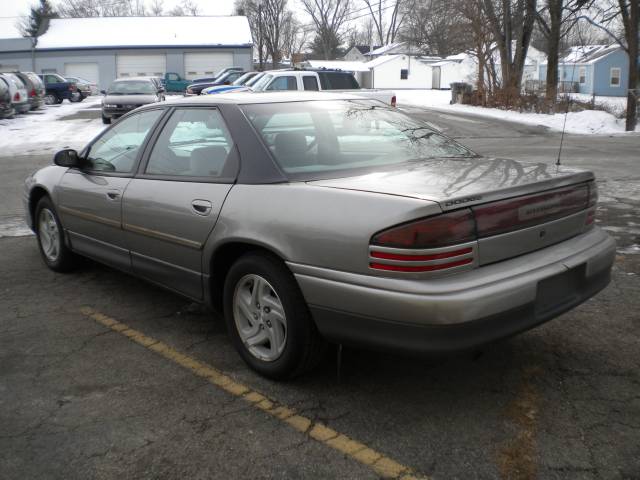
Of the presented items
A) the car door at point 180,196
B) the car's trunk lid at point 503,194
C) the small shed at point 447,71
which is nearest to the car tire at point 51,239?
the car door at point 180,196

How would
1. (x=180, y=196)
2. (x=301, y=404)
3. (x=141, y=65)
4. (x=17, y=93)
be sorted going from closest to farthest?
(x=301, y=404)
(x=180, y=196)
(x=17, y=93)
(x=141, y=65)

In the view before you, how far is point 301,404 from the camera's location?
3207 millimetres

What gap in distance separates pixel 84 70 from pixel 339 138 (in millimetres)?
53531

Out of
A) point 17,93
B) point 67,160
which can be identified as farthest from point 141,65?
point 67,160

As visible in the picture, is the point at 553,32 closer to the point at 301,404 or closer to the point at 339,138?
the point at 339,138

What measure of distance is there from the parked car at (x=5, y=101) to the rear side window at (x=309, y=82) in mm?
12545

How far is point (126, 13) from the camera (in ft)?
278

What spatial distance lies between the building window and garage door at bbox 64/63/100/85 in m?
39.5

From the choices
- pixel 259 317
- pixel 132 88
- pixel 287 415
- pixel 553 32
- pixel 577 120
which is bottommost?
pixel 287 415

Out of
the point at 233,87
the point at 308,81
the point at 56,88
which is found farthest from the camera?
the point at 56,88

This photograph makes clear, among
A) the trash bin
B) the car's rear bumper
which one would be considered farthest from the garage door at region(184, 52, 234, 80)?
the car's rear bumper

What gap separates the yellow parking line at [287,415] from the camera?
266 centimetres

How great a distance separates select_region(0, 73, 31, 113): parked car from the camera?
24380 mm

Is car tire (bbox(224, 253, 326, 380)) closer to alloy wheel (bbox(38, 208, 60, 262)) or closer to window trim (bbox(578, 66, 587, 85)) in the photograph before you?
alloy wheel (bbox(38, 208, 60, 262))
